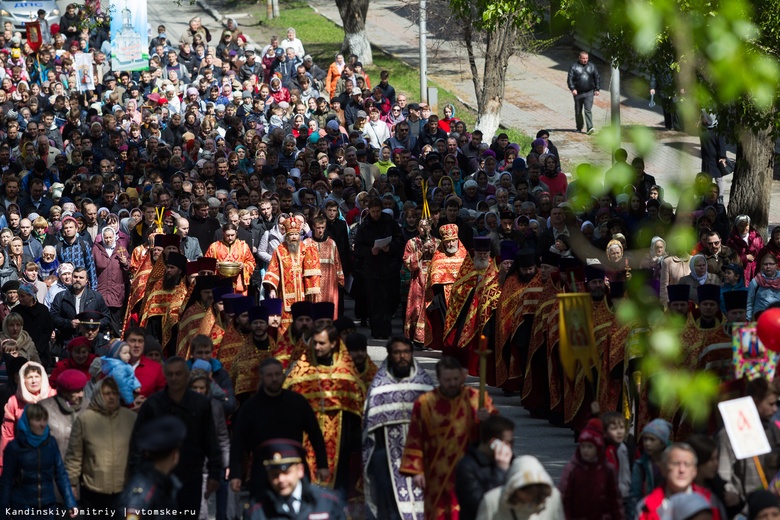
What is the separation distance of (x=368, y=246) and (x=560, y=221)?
2486mm

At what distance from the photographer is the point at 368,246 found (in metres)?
19.5

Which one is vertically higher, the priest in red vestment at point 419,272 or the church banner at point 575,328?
the church banner at point 575,328

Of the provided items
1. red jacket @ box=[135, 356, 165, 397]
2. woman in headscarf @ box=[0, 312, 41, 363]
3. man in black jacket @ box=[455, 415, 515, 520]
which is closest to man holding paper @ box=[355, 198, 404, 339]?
woman in headscarf @ box=[0, 312, 41, 363]

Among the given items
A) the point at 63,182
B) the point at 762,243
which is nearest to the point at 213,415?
the point at 762,243

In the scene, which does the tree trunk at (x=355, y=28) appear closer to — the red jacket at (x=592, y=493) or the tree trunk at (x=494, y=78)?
the tree trunk at (x=494, y=78)

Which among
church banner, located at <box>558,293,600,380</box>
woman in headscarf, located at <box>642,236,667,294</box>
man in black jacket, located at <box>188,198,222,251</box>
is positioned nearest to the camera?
church banner, located at <box>558,293,600,380</box>

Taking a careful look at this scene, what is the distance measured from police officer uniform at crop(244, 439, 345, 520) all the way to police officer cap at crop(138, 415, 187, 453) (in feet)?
1.67

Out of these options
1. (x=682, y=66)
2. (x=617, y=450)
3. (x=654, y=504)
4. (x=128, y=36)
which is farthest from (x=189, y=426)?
(x=128, y=36)

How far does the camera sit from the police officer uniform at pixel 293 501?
8.52 metres

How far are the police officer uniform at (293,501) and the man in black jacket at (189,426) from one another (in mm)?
1957

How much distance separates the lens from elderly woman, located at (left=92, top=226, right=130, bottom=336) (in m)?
18.9

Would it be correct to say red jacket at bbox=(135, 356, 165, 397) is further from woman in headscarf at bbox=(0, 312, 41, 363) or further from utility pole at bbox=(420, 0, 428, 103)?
utility pole at bbox=(420, 0, 428, 103)

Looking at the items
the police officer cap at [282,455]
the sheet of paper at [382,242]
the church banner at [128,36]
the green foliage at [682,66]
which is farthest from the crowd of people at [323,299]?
the church banner at [128,36]

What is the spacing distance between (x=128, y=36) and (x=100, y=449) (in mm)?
18955
